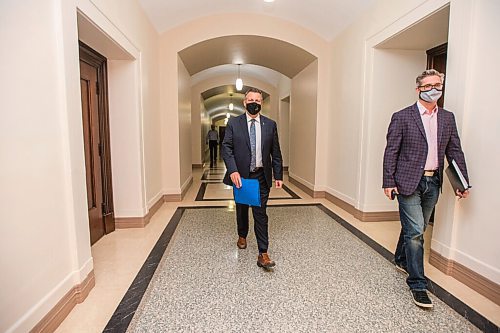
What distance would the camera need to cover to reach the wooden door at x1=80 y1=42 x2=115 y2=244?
3.05 m

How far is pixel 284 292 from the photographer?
2113 mm

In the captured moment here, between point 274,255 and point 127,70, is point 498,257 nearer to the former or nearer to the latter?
point 274,255

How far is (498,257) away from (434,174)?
0.70m

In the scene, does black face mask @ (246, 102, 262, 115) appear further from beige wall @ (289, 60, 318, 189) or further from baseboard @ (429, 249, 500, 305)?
beige wall @ (289, 60, 318, 189)

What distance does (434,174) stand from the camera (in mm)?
2090

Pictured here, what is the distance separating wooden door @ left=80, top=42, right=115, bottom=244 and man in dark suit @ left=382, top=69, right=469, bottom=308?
114 inches

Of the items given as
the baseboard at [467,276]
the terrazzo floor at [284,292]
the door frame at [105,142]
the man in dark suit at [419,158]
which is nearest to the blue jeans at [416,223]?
the man in dark suit at [419,158]

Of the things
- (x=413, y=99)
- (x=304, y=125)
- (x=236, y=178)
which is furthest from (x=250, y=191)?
(x=304, y=125)

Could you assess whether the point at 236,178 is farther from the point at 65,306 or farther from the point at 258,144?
the point at 65,306

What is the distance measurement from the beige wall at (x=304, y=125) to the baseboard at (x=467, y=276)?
3.03m

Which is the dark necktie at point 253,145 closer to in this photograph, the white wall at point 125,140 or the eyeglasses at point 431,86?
the eyeglasses at point 431,86

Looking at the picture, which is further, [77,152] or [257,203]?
[257,203]

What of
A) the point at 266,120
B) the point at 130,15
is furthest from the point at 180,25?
the point at 266,120

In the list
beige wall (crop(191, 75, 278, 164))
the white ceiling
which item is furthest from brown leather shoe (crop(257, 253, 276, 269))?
beige wall (crop(191, 75, 278, 164))
